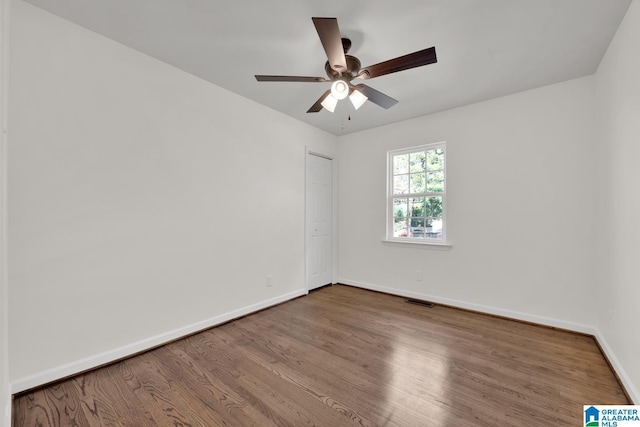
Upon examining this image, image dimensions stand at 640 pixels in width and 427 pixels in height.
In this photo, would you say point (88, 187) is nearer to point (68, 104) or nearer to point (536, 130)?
point (68, 104)

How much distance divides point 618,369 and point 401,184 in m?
2.73

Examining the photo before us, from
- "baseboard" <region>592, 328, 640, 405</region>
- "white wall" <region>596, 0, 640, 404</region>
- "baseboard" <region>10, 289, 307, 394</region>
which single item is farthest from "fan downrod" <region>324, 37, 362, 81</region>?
"baseboard" <region>592, 328, 640, 405</region>

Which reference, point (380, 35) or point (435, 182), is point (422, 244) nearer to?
point (435, 182)

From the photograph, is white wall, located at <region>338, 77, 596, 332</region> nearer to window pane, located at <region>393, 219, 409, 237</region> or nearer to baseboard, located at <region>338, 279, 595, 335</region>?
baseboard, located at <region>338, 279, 595, 335</region>

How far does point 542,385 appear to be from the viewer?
1.88 m

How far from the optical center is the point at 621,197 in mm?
1978

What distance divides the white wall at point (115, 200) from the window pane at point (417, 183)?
2150mm

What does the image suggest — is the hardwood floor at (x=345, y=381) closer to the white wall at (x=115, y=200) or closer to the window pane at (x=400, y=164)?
the white wall at (x=115, y=200)

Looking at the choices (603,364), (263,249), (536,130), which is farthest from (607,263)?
(263,249)

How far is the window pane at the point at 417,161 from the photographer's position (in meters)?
3.78

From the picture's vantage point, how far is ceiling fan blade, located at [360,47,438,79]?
166 centimetres

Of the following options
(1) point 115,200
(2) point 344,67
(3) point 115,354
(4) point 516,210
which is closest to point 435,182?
(4) point 516,210

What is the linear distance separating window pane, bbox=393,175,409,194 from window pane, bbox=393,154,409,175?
0.08 meters

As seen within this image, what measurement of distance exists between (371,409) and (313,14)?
8.52ft
